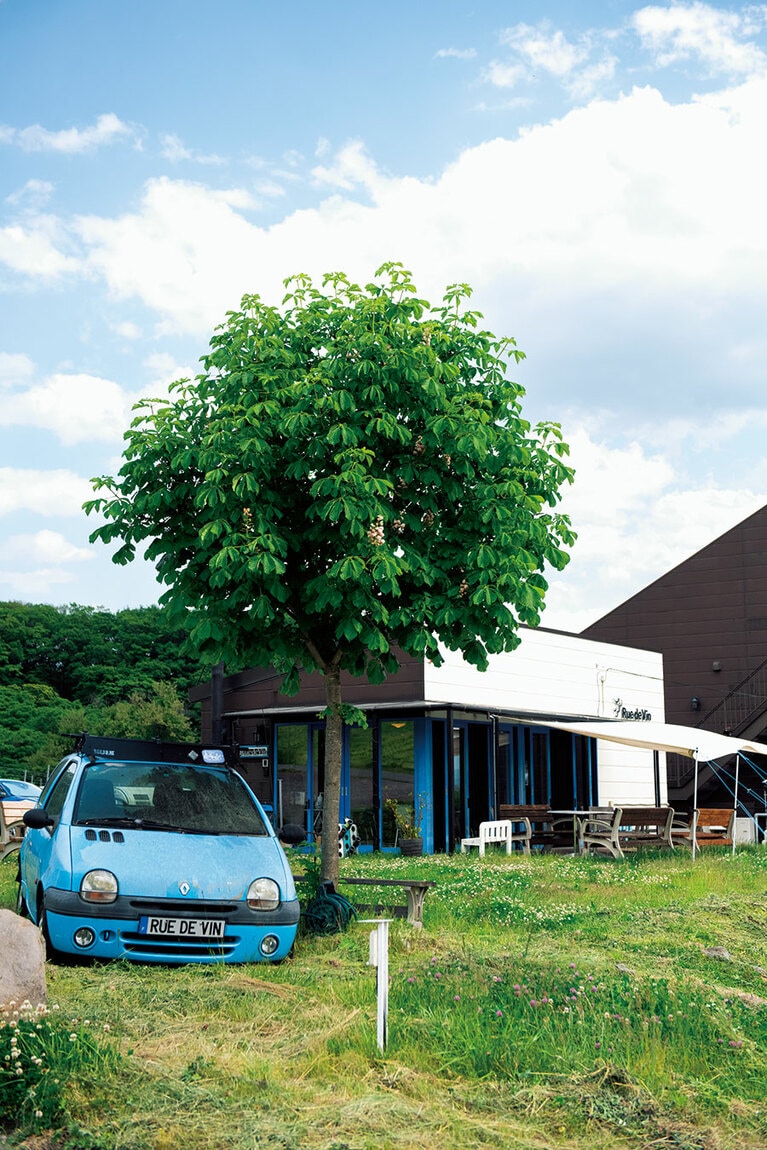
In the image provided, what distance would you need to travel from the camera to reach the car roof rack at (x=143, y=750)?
9336 millimetres

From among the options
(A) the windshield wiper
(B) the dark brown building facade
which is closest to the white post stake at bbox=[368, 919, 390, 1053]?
(A) the windshield wiper

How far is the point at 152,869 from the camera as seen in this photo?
8016mm

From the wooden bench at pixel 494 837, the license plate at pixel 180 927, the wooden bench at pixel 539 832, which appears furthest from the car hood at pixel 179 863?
the wooden bench at pixel 539 832

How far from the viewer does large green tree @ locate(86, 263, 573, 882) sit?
1005 centimetres

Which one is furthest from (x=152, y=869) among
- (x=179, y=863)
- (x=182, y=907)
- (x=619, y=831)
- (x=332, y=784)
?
(x=619, y=831)

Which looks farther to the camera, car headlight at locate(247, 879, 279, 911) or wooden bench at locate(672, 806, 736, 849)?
wooden bench at locate(672, 806, 736, 849)

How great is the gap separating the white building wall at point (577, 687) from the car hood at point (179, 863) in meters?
13.9

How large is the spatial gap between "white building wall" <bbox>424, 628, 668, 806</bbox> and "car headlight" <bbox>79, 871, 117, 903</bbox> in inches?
578

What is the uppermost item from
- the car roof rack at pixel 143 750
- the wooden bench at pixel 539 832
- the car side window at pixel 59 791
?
the car roof rack at pixel 143 750

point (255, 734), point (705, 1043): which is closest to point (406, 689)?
point (255, 734)

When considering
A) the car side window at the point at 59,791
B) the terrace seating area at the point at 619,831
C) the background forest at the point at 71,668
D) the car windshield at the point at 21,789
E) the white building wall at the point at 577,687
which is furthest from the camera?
the background forest at the point at 71,668

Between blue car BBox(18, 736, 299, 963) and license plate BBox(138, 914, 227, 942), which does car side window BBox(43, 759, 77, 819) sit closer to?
blue car BBox(18, 736, 299, 963)

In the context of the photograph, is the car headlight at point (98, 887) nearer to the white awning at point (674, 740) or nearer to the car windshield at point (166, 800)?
the car windshield at point (166, 800)

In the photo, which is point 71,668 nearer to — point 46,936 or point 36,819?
point 36,819
